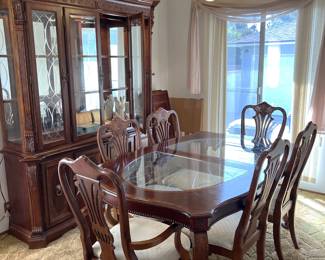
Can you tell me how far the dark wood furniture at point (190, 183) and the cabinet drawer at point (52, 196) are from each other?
0.67 metres

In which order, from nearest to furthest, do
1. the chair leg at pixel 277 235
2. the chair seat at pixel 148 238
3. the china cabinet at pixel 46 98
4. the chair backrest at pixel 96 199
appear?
the chair backrest at pixel 96 199 < the chair seat at pixel 148 238 < the chair leg at pixel 277 235 < the china cabinet at pixel 46 98

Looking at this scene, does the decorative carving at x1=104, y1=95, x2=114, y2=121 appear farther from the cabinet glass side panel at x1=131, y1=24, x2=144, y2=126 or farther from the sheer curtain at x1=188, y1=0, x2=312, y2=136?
the sheer curtain at x1=188, y1=0, x2=312, y2=136

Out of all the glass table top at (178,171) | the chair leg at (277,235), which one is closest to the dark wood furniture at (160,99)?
the glass table top at (178,171)

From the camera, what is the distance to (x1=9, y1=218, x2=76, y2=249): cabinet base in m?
2.60

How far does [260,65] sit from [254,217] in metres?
2.57

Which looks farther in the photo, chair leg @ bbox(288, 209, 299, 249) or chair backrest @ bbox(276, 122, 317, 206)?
chair leg @ bbox(288, 209, 299, 249)

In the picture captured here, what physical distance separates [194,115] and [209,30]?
112 cm

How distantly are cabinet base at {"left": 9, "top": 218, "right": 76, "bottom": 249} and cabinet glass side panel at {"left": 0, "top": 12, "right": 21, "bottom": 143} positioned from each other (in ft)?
2.56

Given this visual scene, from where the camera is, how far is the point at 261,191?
5.66 feet

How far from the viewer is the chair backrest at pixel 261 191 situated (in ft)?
5.22

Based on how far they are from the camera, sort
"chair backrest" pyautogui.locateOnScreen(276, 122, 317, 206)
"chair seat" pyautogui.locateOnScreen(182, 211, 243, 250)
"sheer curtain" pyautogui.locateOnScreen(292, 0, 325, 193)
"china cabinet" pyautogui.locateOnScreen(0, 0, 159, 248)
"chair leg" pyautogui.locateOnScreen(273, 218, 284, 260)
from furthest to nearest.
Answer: "sheer curtain" pyautogui.locateOnScreen(292, 0, 325, 193), "china cabinet" pyautogui.locateOnScreen(0, 0, 159, 248), "chair leg" pyautogui.locateOnScreen(273, 218, 284, 260), "chair backrest" pyautogui.locateOnScreen(276, 122, 317, 206), "chair seat" pyautogui.locateOnScreen(182, 211, 243, 250)

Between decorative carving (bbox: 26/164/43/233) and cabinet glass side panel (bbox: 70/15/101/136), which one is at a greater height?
cabinet glass side panel (bbox: 70/15/101/136)

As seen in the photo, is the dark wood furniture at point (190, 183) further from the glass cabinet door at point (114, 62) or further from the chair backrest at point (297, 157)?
the glass cabinet door at point (114, 62)

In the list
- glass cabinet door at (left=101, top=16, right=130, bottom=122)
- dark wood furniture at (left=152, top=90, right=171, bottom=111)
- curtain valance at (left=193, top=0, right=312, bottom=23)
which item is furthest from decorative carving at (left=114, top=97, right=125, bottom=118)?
curtain valance at (left=193, top=0, right=312, bottom=23)
